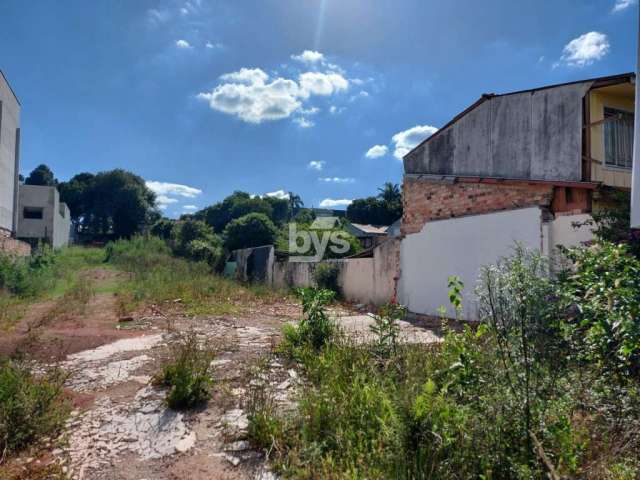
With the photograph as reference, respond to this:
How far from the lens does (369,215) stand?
3625cm

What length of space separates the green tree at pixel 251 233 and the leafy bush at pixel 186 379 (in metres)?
16.5

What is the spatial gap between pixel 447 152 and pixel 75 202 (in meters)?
40.2

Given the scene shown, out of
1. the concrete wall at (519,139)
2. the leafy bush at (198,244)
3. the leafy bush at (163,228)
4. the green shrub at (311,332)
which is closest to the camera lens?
the green shrub at (311,332)

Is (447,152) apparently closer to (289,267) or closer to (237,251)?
(289,267)

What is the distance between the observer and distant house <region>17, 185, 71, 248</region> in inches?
913

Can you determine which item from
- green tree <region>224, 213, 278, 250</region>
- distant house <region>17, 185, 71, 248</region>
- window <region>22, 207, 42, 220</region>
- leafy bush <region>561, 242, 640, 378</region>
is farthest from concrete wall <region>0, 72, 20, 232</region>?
leafy bush <region>561, 242, 640, 378</region>

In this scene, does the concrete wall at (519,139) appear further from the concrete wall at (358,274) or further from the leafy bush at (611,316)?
A: the leafy bush at (611,316)

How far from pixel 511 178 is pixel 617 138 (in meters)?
2.00

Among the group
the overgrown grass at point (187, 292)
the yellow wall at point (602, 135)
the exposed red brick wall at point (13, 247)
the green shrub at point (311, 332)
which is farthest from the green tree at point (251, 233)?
the yellow wall at point (602, 135)

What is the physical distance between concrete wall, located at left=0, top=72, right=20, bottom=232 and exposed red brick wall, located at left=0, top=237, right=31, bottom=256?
3.96 feet

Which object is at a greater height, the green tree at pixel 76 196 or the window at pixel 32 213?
the green tree at pixel 76 196

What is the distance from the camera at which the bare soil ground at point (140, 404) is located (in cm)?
262

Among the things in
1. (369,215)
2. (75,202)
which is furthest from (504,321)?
(75,202)

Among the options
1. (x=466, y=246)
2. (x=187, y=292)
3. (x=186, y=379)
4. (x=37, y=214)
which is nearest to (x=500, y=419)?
(x=186, y=379)
